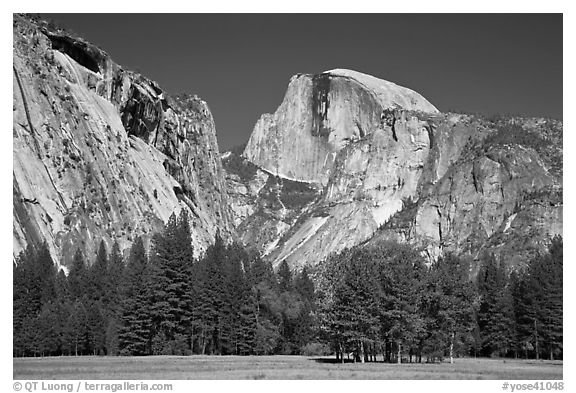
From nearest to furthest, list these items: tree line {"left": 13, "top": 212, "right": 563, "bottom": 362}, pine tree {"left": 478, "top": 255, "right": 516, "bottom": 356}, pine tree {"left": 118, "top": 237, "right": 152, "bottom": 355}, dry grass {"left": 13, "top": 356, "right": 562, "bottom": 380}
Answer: dry grass {"left": 13, "top": 356, "right": 562, "bottom": 380}
tree line {"left": 13, "top": 212, "right": 563, "bottom": 362}
pine tree {"left": 118, "top": 237, "right": 152, "bottom": 355}
pine tree {"left": 478, "top": 255, "right": 516, "bottom": 356}

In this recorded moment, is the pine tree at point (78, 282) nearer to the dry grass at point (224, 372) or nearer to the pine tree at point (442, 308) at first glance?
the dry grass at point (224, 372)

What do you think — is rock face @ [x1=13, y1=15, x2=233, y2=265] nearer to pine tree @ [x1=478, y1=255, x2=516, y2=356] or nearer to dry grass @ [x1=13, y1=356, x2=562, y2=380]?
pine tree @ [x1=478, y1=255, x2=516, y2=356]

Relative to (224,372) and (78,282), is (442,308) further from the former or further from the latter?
(78,282)

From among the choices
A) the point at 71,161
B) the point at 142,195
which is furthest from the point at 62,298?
the point at 142,195

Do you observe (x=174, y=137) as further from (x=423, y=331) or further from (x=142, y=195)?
(x=423, y=331)

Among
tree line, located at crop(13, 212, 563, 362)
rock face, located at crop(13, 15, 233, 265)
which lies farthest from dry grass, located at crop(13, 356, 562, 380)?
rock face, located at crop(13, 15, 233, 265)

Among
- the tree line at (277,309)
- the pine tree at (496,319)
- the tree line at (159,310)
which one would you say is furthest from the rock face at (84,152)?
the pine tree at (496,319)
